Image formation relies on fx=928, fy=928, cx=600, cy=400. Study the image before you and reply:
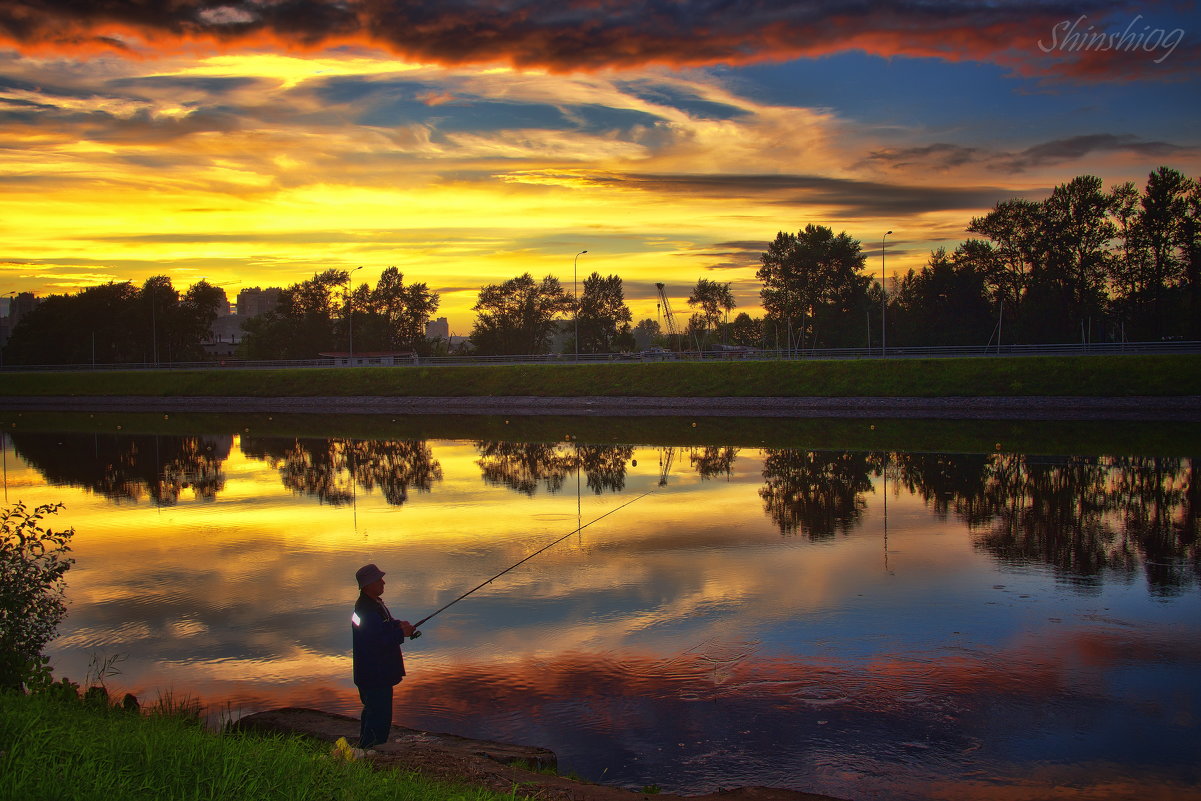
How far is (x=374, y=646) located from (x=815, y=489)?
18498mm

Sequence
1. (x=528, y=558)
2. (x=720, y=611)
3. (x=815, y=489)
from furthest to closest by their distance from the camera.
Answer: (x=815, y=489) → (x=528, y=558) → (x=720, y=611)

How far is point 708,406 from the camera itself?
188 ft

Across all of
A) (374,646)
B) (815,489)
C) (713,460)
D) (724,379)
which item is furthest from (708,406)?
(374,646)

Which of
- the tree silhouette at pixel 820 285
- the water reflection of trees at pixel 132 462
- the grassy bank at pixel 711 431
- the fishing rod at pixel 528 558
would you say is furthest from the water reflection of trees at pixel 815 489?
the tree silhouette at pixel 820 285

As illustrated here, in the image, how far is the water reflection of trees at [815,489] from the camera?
66.0ft

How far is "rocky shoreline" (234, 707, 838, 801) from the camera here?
23.7 feet

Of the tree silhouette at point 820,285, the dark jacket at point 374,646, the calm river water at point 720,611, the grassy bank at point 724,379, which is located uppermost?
the tree silhouette at point 820,285

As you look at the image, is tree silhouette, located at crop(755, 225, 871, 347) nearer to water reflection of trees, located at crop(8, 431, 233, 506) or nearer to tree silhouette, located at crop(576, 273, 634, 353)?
tree silhouette, located at crop(576, 273, 634, 353)

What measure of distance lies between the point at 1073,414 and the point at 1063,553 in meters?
36.2

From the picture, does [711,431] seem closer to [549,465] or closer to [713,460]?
[713,460]

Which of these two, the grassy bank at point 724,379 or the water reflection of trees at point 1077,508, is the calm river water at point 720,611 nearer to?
the water reflection of trees at point 1077,508

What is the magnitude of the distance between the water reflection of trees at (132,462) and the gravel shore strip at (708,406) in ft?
66.0

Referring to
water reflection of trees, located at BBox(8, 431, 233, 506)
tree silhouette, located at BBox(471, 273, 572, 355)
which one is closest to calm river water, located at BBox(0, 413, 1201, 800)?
water reflection of trees, located at BBox(8, 431, 233, 506)

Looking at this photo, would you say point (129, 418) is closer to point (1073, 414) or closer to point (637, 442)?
point (637, 442)
